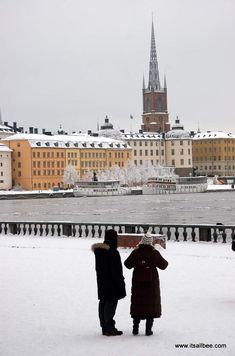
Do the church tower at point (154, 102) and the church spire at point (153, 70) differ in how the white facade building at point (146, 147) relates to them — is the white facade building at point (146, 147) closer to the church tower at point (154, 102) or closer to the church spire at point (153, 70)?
the church tower at point (154, 102)

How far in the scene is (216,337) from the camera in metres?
8.38

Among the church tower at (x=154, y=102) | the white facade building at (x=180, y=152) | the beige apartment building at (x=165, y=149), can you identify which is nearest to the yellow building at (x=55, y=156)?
the beige apartment building at (x=165, y=149)

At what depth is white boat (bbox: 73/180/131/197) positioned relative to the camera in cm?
11781

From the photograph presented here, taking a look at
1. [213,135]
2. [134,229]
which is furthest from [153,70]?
[134,229]

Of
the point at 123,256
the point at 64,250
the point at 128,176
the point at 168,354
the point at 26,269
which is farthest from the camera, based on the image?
the point at 128,176

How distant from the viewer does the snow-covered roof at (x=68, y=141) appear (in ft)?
429

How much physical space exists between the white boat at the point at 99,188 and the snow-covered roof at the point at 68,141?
15121 mm

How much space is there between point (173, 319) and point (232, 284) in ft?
10.2

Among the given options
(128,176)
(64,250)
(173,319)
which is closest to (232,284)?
(173,319)

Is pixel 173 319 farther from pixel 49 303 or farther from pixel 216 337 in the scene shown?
pixel 49 303

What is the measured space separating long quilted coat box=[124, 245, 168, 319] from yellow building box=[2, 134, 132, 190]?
388ft

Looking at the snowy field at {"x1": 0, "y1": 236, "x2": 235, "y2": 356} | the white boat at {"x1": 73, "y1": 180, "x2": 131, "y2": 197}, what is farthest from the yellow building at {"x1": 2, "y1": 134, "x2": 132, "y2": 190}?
the snowy field at {"x1": 0, "y1": 236, "x2": 235, "y2": 356}

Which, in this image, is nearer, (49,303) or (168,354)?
(168,354)

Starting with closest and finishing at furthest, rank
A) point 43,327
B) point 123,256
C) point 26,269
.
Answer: point 43,327 < point 26,269 < point 123,256
